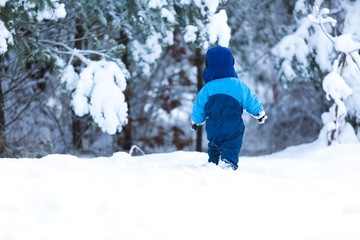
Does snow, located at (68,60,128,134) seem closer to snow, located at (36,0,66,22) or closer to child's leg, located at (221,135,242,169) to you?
snow, located at (36,0,66,22)

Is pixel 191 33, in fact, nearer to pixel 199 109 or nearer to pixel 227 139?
pixel 199 109

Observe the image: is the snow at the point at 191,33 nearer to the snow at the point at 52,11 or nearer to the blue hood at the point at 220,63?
the snow at the point at 52,11

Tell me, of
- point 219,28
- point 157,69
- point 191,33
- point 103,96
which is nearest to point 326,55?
point 219,28

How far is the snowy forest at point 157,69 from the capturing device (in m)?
6.88

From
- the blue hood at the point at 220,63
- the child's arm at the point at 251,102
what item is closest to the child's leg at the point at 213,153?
the child's arm at the point at 251,102

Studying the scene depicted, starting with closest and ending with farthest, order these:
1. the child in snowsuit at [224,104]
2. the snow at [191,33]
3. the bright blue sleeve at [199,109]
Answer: the child in snowsuit at [224,104]
the bright blue sleeve at [199,109]
the snow at [191,33]

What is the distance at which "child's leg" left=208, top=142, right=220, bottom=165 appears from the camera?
17.2 feet

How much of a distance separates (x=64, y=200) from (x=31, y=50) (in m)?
4.57

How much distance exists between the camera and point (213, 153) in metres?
5.31

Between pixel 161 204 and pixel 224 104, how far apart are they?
1878mm

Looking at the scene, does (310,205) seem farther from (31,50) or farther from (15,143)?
(15,143)

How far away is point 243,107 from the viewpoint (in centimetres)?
511

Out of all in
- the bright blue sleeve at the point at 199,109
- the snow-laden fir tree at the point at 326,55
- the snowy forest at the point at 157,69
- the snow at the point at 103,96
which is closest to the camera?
the bright blue sleeve at the point at 199,109

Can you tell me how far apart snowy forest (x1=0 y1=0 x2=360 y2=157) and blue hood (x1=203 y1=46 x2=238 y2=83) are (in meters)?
1.84
